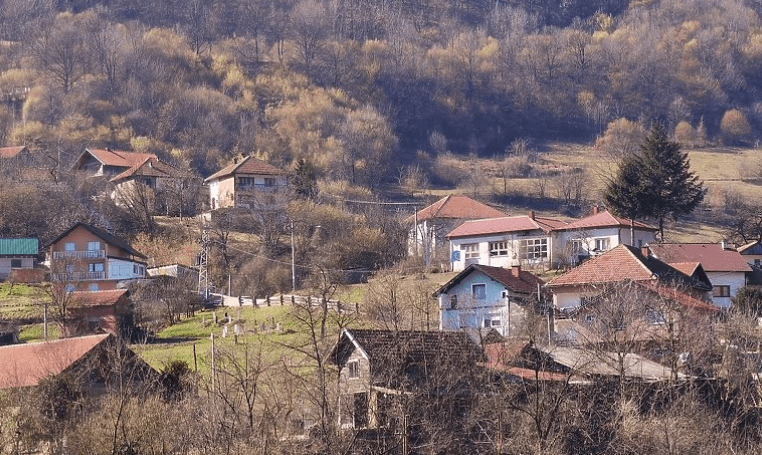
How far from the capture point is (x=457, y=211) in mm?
64062

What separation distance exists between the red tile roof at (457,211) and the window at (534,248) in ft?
27.1

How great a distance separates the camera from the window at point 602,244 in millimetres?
53897

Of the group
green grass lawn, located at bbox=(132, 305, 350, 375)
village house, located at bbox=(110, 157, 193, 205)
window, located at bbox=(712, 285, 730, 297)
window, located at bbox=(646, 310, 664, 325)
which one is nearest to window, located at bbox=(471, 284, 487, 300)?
green grass lawn, located at bbox=(132, 305, 350, 375)

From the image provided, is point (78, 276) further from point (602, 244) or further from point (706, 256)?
point (706, 256)

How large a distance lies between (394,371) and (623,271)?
14128 mm

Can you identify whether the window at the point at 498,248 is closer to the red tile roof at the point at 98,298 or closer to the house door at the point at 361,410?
the red tile roof at the point at 98,298

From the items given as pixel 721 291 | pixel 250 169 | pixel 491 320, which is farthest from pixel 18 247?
pixel 721 291

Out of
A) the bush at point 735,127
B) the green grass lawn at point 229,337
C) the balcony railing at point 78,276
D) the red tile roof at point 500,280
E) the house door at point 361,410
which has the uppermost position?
the bush at point 735,127

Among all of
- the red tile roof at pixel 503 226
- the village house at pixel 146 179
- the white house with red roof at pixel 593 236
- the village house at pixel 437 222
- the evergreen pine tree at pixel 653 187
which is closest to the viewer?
the white house with red roof at pixel 593 236

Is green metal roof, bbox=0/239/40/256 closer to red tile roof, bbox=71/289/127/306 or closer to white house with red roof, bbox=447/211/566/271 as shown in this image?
red tile roof, bbox=71/289/127/306

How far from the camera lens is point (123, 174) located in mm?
73250

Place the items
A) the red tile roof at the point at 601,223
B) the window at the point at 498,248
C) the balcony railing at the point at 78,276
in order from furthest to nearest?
the window at the point at 498,248
the red tile roof at the point at 601,223
the balcony railing at the point at 78,276

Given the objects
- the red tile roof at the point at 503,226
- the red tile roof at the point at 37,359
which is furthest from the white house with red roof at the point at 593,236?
the red tile roof at the point at 37,359

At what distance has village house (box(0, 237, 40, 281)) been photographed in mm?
56719
